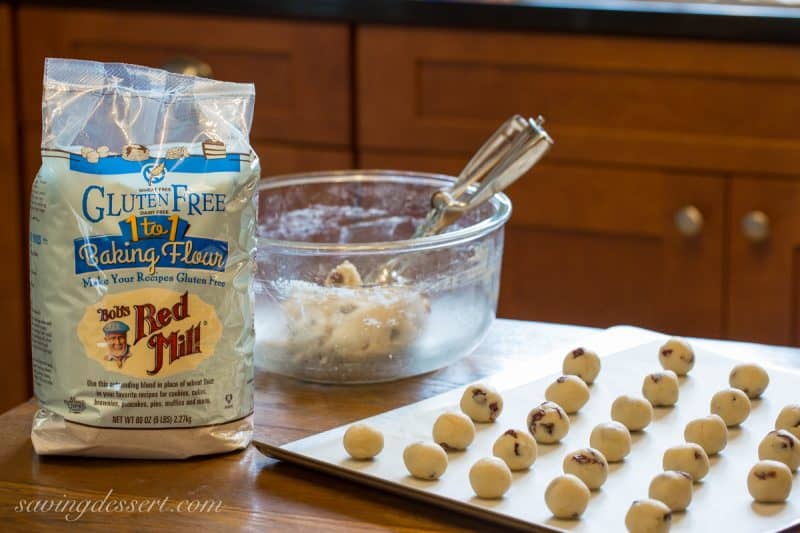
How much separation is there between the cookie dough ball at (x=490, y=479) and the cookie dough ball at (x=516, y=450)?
34 mm

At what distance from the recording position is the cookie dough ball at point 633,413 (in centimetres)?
90

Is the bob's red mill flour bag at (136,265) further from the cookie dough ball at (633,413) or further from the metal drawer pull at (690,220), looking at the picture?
the metal drawer pull at (690,220)

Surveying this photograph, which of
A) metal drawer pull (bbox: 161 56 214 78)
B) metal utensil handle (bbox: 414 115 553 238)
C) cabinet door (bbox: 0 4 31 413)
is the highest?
metal drawer pull (bbox: 161 56 214 78)

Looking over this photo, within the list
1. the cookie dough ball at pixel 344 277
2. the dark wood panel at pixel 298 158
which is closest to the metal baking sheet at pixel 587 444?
the cookie dough ball at pixel 344 277

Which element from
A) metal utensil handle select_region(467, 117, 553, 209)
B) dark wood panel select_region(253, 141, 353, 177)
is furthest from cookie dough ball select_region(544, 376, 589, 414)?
dark wood panel select_region(253, 141, 353, 177)

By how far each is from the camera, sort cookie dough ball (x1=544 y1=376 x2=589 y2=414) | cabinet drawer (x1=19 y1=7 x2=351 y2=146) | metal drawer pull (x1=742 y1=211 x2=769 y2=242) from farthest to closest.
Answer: cabinet drawer (x1=19 y1=7 x2=351 y2=146)
metal drawer pull (x1=742 y1=211 x2=769 y2=242)
cookie dough ball (x1=544 y1=376 x2=589 y2=414)

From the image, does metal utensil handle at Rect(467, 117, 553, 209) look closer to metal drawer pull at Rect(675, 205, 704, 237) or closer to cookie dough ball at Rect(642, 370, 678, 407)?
cookie dough ball at Rect(642, 370, 678, 407)

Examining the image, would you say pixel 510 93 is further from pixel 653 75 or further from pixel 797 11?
pixel 797 11

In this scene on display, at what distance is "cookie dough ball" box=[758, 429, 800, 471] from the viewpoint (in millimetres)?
820

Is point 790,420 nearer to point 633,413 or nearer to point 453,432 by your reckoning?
point 633,413

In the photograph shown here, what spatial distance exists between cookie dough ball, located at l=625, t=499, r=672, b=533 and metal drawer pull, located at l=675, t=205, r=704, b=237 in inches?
44.5

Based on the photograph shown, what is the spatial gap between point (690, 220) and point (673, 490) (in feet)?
3.63

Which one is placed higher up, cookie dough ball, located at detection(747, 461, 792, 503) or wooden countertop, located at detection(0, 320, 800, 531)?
cookie dough ball, located at detection(747, 461, 792, 503)

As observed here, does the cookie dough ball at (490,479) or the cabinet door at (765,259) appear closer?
the cookie dough ball at (490,479)
